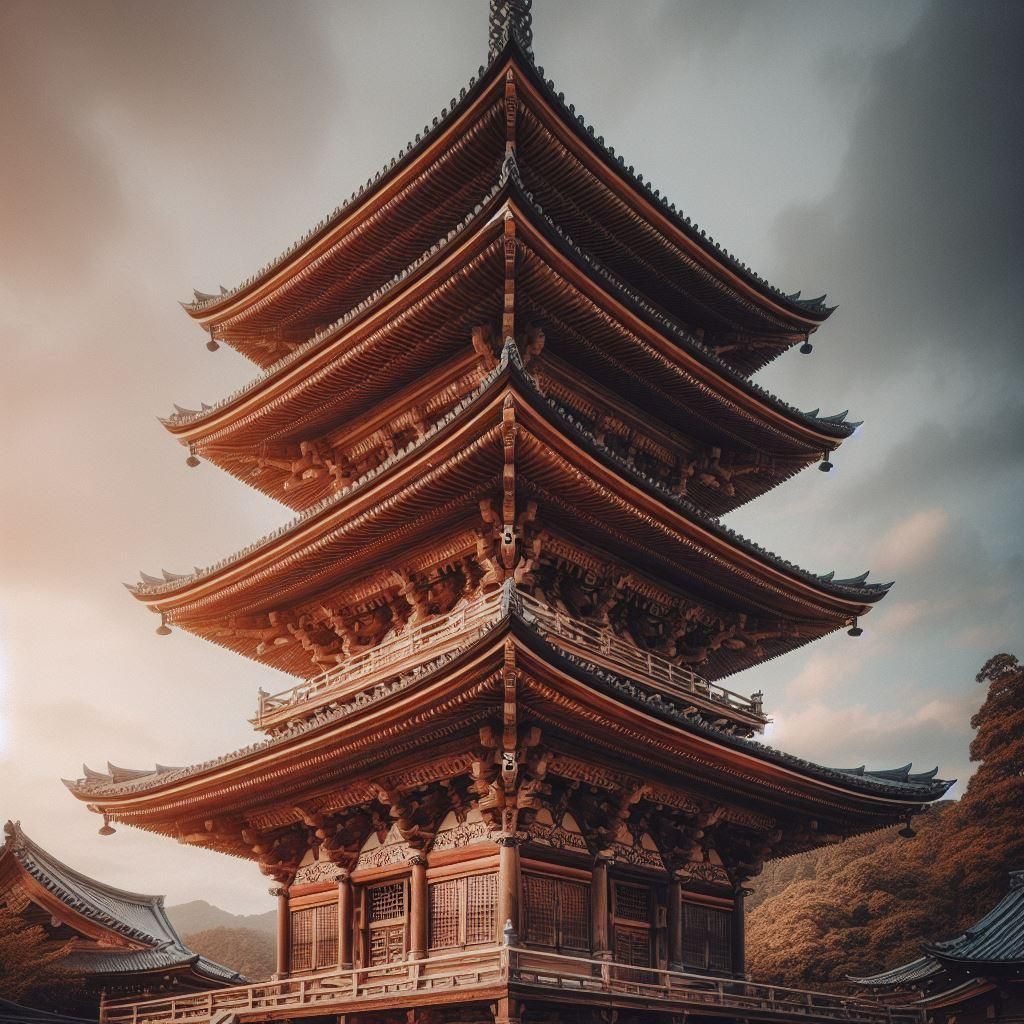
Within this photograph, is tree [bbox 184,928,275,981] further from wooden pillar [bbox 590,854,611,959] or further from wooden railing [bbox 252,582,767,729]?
wooden pillar [bbox 590,854,611,959]

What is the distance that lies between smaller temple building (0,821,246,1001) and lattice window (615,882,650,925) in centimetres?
1076

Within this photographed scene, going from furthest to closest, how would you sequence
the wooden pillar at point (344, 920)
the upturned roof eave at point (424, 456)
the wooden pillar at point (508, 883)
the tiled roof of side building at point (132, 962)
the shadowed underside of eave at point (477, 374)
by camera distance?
1. the tiled roof of side building at point (132, 962)
2. the shadowed underside of eave at point (477, 374)
3. the wooden pillar at point (344, 920)
4. the upturned roof eave at point (424, 456)
5. the wooden pillar at point (508, 883)

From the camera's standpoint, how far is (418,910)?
15125 millimetres

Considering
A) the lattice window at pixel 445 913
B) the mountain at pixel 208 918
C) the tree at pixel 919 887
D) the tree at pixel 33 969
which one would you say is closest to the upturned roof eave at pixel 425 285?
the lattice window at pixel 445 913

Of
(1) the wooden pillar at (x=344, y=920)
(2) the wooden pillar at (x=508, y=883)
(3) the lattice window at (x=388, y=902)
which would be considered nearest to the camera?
(2) the wooden pillar at (x=508, y=883)

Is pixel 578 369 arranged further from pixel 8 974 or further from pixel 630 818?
pixel 8 974

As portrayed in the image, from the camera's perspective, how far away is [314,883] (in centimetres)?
1758

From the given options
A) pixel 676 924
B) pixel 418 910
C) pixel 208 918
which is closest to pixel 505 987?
pixel 418 910

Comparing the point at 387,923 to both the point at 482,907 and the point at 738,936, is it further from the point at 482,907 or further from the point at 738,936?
the point at 738,936

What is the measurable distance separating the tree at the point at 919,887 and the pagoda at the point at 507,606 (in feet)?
87.9

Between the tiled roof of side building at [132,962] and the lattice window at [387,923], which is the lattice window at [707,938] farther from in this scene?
the tiled roof of side building at [132,962]

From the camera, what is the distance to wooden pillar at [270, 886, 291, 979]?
17.7m

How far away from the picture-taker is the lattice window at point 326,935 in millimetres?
16984

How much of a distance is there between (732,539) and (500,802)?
6490 mm
